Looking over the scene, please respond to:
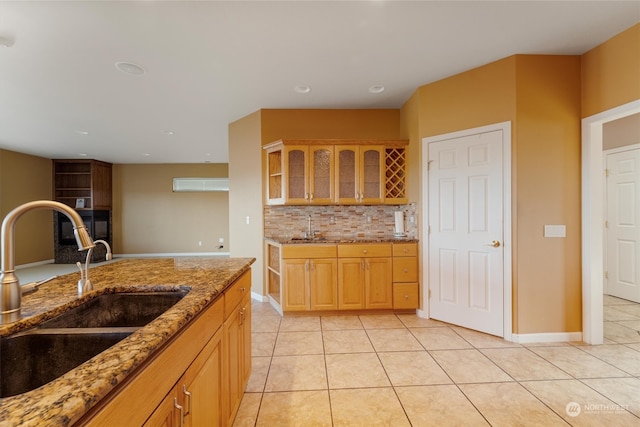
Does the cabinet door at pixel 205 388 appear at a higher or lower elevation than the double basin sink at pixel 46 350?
lower

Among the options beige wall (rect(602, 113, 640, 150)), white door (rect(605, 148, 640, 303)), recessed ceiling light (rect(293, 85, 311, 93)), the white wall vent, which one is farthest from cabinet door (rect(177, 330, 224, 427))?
the white wall vent

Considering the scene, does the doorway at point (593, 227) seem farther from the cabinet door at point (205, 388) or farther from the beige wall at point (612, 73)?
the cabinet door at point (205, 388)

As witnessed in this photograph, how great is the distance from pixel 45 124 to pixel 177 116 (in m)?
2.15

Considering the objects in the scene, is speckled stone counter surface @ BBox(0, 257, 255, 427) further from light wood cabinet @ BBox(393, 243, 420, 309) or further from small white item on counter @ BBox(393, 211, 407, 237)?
small white item on counter @ BBox(393, 211, 407, 237)

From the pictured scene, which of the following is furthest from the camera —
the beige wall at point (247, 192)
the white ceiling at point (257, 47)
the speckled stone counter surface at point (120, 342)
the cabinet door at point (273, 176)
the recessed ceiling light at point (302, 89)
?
the beige wall at point (247, 192)

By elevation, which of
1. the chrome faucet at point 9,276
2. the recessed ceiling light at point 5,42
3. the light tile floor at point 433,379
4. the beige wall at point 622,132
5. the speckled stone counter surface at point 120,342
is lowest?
the light tile floor at point 433,379

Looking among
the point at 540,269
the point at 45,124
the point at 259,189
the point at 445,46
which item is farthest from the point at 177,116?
the point at 540,269

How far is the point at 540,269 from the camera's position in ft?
8.22

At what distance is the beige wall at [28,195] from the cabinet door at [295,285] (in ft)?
20.4

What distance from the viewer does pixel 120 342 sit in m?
0.73

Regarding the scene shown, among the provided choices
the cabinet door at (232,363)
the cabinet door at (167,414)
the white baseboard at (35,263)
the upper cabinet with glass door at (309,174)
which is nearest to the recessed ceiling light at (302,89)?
the upper cabinet with glass door at (309,174)

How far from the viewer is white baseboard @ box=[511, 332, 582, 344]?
2492mm

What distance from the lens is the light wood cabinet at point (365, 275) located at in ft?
10.4

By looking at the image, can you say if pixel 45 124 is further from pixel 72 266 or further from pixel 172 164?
pixel 72 266
